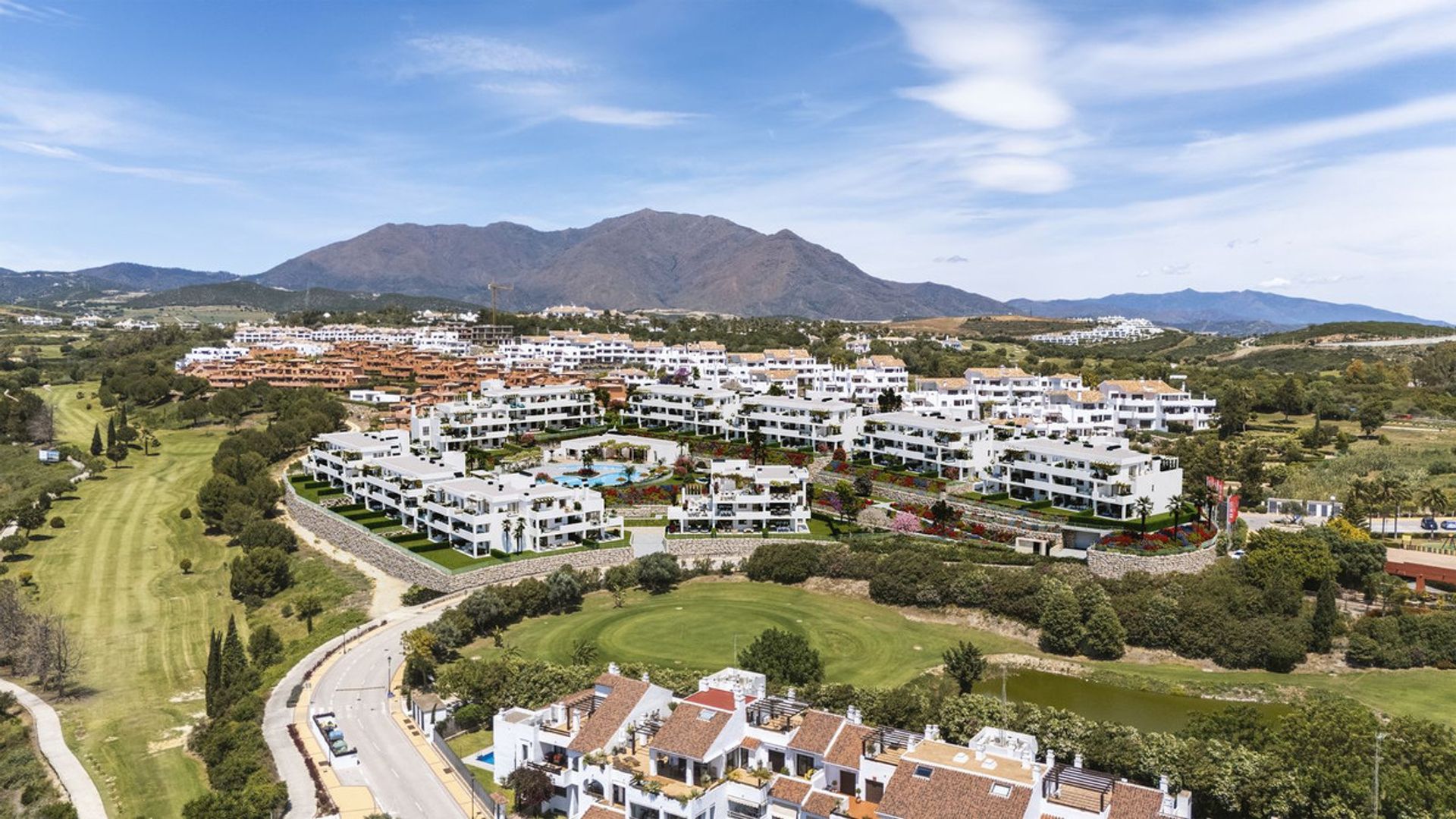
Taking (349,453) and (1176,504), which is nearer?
(1176,504)

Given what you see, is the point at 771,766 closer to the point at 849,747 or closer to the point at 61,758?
the point at 849,747

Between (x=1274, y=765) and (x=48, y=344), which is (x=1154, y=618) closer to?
(x=1274, y=765)

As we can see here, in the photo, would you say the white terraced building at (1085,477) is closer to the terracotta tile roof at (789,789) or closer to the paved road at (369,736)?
the terracotta tile roof at (789,789)

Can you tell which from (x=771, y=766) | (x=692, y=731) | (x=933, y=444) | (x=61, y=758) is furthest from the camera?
(x=933, y=444)

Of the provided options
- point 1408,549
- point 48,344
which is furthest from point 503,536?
point 48,344

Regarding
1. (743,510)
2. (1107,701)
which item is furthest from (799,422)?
(1107,701)

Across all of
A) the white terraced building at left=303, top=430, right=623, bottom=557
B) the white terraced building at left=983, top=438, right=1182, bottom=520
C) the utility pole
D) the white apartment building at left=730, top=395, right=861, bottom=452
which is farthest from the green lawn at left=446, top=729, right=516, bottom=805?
the white apartment building at left=730, top=395, right=861, bottom=452

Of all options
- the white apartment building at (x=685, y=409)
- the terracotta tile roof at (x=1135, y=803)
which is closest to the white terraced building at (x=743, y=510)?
the white apartment building at (x=685, y=409)
